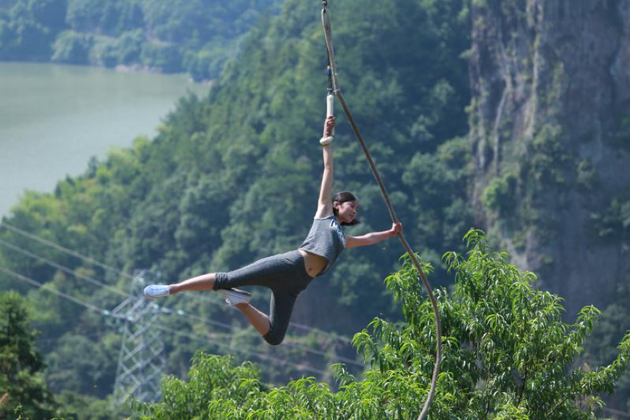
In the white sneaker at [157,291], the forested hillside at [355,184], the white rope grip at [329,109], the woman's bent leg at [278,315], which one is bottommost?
the forested hillside at [355,184]

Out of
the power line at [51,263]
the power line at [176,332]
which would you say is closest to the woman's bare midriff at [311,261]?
the power line at [176,332]

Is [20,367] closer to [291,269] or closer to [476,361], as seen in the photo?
[476,361]

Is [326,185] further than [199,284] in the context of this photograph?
Yes

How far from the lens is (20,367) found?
66.1ft

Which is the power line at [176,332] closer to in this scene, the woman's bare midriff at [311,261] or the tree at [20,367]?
the tree at [20,367]

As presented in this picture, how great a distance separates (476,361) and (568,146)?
39.2 m

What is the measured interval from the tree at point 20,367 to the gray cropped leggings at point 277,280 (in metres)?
10.6

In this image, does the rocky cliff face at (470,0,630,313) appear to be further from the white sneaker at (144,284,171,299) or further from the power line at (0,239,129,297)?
the white sneaker at (144,284,171,299)

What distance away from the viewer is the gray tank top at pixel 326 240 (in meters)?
8.99

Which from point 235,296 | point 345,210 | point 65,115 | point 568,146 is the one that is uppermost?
point 345,210

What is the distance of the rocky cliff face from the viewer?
47.4 metres

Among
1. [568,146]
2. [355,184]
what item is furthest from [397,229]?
[355,184]

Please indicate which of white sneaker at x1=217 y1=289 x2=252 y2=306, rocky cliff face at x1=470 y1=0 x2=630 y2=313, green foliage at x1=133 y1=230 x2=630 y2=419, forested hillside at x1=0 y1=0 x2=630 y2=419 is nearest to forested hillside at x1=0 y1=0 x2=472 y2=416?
forested hillside at x1=0 y1=0 x2=630 y2=419

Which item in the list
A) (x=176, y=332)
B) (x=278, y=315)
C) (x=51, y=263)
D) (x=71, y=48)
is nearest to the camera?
(x=278, y=315)
